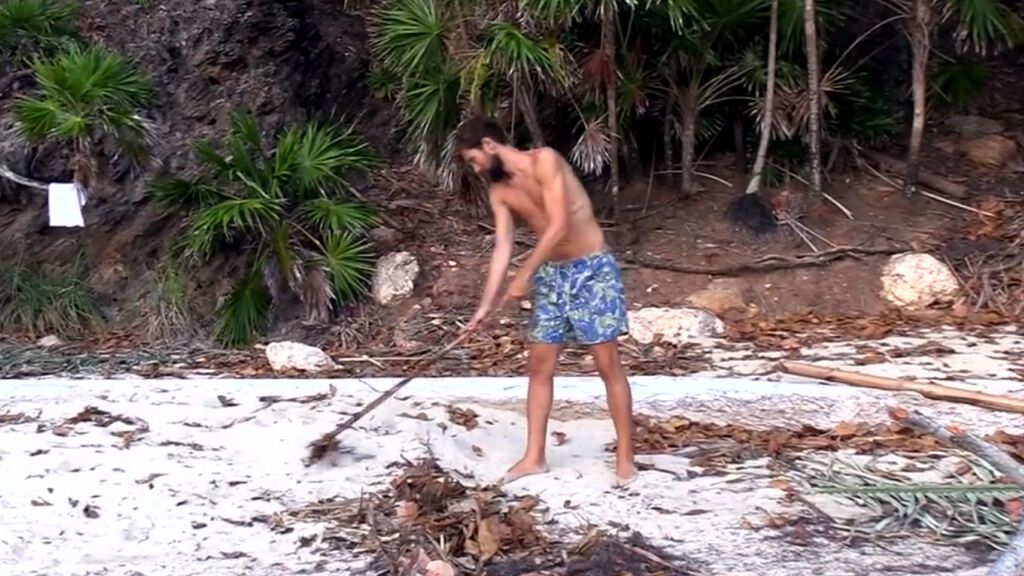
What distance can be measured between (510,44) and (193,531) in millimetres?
5193

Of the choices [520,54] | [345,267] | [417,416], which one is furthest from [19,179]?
[417,416]

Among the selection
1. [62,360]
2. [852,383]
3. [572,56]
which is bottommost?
[62,360]

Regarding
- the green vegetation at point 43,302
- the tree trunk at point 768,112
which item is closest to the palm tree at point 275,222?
the green vegetation at point 43,302

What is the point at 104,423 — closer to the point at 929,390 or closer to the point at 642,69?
the point at 929,390

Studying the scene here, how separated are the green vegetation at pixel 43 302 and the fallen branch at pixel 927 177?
21.1 ft

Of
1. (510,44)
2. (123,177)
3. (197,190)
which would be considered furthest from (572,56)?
(123,177)

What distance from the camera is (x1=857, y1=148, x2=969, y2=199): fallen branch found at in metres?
11.3

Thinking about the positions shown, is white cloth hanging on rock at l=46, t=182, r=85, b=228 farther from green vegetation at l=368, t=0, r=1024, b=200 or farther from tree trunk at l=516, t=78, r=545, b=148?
tree trunk at l=516, t=78, r=545, b=148

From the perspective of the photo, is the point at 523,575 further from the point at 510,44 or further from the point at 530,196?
the point at 510,44

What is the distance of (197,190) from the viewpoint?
1095cm

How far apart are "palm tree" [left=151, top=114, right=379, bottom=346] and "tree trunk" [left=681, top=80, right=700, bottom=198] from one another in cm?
251

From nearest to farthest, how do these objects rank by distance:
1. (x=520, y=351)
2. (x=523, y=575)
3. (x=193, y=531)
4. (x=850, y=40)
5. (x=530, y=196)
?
(x=523, y=575) → (x=193, y=531) → (x=530, y=196) → (x=520, y=351) → (x=850, y=40)

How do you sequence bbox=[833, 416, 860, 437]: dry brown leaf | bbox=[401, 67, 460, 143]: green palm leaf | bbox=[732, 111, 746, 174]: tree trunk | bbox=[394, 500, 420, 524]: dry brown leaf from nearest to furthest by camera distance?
bbox=[394, 500, 420, 524]: dry brown leaf → bbox=[833, 416, 860, 437]: dry brown leaf → bbox=[401, 67, 460, 143]: green palm leaf → bbox=[732, 111, 746, 174]: tree trunk

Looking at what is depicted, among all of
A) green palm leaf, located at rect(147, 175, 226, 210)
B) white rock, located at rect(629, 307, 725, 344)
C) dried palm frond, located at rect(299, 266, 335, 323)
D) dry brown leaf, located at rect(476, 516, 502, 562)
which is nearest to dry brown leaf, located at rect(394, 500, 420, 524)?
dry brown leaf, located at rect(476, 516, 502, 562)
